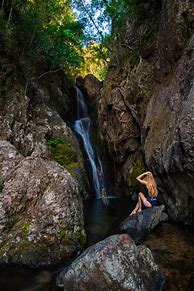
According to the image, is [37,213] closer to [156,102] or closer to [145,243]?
[145,243]

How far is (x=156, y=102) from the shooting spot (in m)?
12.3

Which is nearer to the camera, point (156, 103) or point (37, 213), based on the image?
point (37, 213)

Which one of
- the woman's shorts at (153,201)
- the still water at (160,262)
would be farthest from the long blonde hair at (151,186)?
the still water at (160,262)

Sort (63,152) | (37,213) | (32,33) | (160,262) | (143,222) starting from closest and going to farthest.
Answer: (160,262) < (37,213) < (143,222) < (63,152) < (32,33)

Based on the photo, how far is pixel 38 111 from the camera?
60.4 ft

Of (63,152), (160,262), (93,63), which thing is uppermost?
(93,63)

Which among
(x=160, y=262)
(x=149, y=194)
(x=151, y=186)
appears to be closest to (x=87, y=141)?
(x=151, y=186)

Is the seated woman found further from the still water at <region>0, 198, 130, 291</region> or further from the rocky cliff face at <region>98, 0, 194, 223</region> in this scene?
the still water at <region>0, 198, 130, 291</region>

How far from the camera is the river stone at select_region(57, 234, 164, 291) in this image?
221 inches

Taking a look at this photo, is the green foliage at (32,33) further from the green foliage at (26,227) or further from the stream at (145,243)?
the green foliage at (26,227)

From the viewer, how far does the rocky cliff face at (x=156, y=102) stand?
9.09m

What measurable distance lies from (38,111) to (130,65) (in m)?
6.09

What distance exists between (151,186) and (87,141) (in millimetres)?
9133

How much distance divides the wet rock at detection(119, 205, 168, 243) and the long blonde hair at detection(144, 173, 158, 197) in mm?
1199
